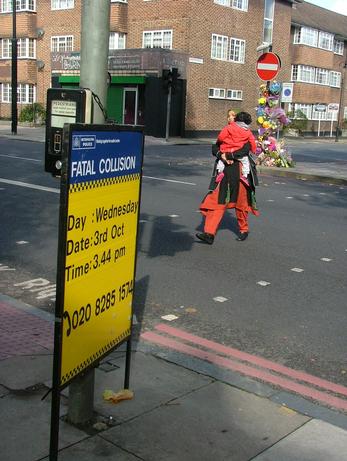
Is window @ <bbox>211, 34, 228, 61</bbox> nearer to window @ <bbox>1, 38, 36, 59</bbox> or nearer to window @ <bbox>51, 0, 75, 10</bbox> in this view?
window @ <bbox>51, 0, 75, 10</bbox>

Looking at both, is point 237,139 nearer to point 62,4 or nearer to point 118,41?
point 118,41

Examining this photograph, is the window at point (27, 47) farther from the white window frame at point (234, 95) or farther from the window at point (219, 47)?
the white window frame at point (234, 95)

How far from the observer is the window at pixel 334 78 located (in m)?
49.2

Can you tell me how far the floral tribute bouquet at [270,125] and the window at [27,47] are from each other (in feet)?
85.2

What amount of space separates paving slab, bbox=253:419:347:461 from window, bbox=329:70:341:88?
161 ft

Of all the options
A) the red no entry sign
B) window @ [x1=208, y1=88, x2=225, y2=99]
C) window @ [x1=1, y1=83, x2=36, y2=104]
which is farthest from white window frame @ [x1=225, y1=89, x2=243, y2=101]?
the red no entry sign

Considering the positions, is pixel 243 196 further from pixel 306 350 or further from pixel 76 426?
pixel 76 426

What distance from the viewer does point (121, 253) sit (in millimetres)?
3281

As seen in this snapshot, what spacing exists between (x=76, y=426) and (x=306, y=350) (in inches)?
83.6

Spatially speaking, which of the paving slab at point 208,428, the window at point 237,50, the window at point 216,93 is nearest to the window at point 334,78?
the window at point 237,50

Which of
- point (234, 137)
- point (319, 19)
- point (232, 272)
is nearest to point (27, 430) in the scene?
point (232, 272)

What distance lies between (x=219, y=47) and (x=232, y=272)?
3072cm

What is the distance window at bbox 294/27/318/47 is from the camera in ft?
146

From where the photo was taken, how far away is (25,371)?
12.8 feet
